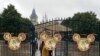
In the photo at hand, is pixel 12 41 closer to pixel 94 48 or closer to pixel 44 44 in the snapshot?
pixel 44 44

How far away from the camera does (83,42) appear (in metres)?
13.6

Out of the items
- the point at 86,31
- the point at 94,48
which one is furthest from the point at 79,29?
the point at 94,48

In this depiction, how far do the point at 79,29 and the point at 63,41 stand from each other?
1.05m

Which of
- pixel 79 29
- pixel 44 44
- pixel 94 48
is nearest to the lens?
pixel 44 44

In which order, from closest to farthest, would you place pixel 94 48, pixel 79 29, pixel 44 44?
pixel 44 44 < pixel 94 48 < pixel 79 29

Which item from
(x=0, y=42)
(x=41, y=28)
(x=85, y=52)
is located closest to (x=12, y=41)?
(x=0, y=42)

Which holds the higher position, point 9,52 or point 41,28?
point 41,28

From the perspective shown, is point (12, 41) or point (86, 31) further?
point (86, 31)

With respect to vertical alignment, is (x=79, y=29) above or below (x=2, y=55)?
above

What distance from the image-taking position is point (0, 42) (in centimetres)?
1432

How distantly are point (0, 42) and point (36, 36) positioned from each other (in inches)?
55.8

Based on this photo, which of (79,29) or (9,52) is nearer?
(9,52)

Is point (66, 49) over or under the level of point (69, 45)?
under

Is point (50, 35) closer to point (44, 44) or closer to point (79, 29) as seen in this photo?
point (44, 44)
